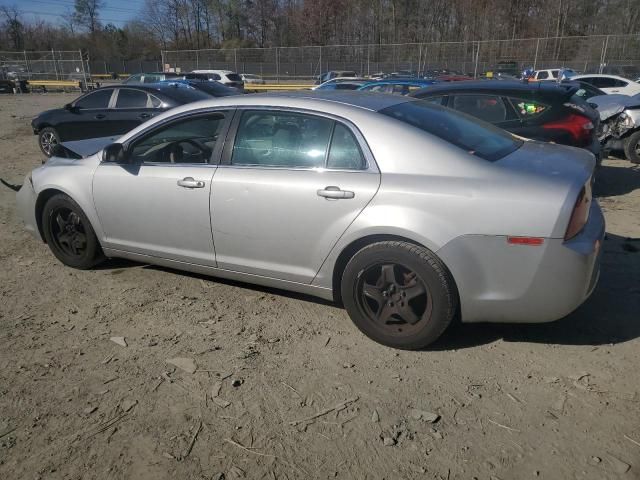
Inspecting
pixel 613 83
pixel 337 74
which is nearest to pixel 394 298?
pixel 613 83

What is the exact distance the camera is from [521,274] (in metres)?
2.84

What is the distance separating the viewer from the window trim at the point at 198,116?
372cm

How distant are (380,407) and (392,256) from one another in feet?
2.85

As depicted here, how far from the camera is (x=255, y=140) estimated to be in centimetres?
363

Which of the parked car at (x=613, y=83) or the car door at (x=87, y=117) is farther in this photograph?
the parked car at (x=613, y=83)

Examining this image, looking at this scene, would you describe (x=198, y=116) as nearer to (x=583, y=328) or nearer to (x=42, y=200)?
(x=42, y=200)

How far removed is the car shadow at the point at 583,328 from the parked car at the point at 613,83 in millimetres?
16633

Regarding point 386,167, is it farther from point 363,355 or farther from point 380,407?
point 380,407

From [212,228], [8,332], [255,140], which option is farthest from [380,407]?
[8,332]

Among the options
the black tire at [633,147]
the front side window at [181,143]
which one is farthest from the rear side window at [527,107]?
the front side window at [181,143]

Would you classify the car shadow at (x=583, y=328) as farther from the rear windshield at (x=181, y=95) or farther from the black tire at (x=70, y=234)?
the rear windshield at (x=181, y=95)

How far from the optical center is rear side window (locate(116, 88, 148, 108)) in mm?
9891

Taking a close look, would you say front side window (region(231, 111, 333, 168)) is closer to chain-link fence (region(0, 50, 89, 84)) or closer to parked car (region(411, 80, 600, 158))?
parked car (region(411, 80, 600, 158))

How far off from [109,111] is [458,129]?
865 centimetres
